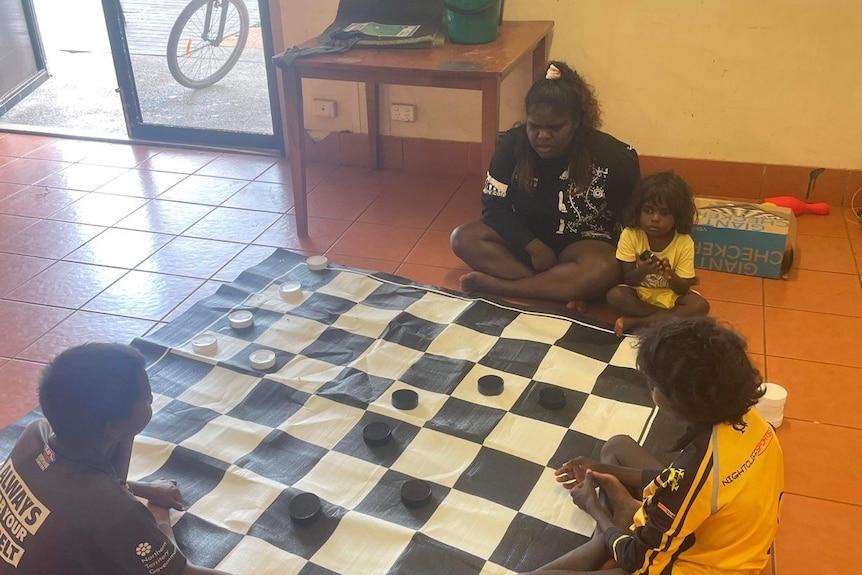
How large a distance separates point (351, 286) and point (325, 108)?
1130 mm

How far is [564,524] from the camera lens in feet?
4.72

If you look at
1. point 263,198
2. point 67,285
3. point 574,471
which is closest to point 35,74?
point 263,198

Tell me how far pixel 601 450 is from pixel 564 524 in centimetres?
21

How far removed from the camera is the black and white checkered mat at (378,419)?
1.42 m

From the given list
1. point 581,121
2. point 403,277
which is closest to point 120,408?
point 403,277

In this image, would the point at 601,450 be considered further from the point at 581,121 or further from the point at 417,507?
the point at 581,121

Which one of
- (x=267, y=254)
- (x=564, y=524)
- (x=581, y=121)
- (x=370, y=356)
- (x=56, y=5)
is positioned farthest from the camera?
(x=56, y=5)

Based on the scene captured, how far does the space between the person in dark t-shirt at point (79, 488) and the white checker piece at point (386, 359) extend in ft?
2.64

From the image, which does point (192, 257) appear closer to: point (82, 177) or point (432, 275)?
point (432, 275)

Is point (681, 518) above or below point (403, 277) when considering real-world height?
above

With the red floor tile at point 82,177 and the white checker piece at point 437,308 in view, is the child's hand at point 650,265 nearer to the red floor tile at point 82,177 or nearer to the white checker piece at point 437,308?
the white checker piece at point 437,308

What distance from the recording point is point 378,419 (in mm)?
→ 1721

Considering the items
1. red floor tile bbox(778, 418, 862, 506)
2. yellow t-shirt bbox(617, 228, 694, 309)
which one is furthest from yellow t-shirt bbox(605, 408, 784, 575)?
yellow t-shirt bbox(617, 228, 694, 309)

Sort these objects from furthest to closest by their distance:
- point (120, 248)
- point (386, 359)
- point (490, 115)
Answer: point (120, 248) < point (490, 115) < point (386, 359)
